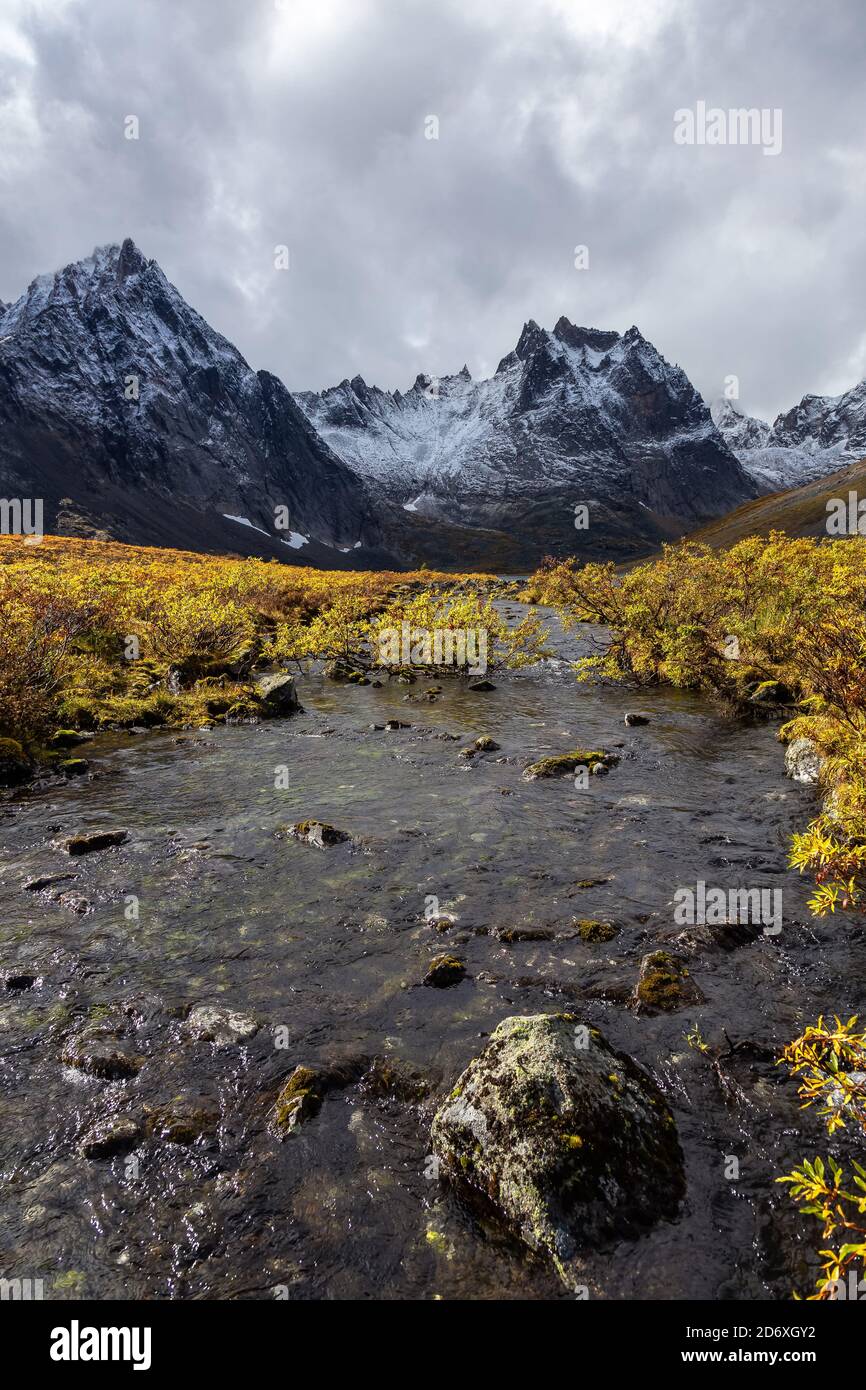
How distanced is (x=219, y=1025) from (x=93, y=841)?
16.9 feet

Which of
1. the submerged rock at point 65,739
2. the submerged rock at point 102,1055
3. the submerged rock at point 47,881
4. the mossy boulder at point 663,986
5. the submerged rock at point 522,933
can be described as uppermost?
the submerged rock at point 65,739

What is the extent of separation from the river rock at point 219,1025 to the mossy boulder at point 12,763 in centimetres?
904

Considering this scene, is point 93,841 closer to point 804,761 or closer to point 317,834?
point 317,834

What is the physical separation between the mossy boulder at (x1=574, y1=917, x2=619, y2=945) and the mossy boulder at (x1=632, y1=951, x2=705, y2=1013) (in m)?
0.59

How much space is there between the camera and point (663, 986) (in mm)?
6859

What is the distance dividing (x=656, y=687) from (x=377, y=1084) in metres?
19.7

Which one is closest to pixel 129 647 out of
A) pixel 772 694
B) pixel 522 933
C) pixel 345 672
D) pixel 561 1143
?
pixel 345 672

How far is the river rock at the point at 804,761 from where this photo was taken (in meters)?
12.5

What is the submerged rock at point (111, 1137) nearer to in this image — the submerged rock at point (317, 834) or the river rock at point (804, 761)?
the submerged rock at point (317, 834)

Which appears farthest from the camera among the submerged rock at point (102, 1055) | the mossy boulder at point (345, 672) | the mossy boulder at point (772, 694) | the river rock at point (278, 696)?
the mossy boulder at point (345, 672)

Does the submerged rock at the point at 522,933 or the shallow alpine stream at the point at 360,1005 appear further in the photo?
the submerged rock at the point at 522,933

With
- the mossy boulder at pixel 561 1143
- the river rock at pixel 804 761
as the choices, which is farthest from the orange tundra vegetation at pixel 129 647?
the river rock at pixel 804 761

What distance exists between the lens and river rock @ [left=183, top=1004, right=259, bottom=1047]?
20.6 feet

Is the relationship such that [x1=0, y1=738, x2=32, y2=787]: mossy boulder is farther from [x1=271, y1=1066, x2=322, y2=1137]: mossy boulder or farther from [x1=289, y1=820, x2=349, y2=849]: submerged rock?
[x1=271, y1=1066, x2=322, y2=1137]: mossy boulder
